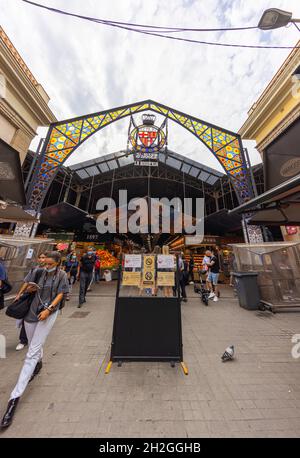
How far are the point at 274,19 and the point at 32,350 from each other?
25.3 feet

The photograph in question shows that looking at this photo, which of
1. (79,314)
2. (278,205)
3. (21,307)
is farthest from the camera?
(79,314)

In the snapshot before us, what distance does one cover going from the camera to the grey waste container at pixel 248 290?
581 centimetres

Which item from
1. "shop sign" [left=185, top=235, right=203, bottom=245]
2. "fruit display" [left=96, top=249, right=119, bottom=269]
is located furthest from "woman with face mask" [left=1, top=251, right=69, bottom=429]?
"shop sign" [left=185, top=235, right=203, bottom=245]

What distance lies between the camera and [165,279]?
311cm

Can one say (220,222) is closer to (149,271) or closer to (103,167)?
(149,271)

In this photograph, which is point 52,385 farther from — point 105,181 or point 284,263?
point 105,181

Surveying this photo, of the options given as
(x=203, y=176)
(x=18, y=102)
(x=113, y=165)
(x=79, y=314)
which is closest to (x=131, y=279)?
(x=79, y=314)

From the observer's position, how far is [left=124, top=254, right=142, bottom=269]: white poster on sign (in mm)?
3174

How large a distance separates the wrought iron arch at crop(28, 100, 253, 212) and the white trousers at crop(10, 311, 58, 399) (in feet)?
24.0

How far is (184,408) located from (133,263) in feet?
6.60

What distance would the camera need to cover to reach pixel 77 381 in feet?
7.77

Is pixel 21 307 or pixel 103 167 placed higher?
pixel 103 167

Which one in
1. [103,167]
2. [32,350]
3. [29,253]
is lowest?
[32,350]

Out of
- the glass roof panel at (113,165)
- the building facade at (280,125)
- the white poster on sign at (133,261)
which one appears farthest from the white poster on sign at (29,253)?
the glass roof panel at (113,165)
